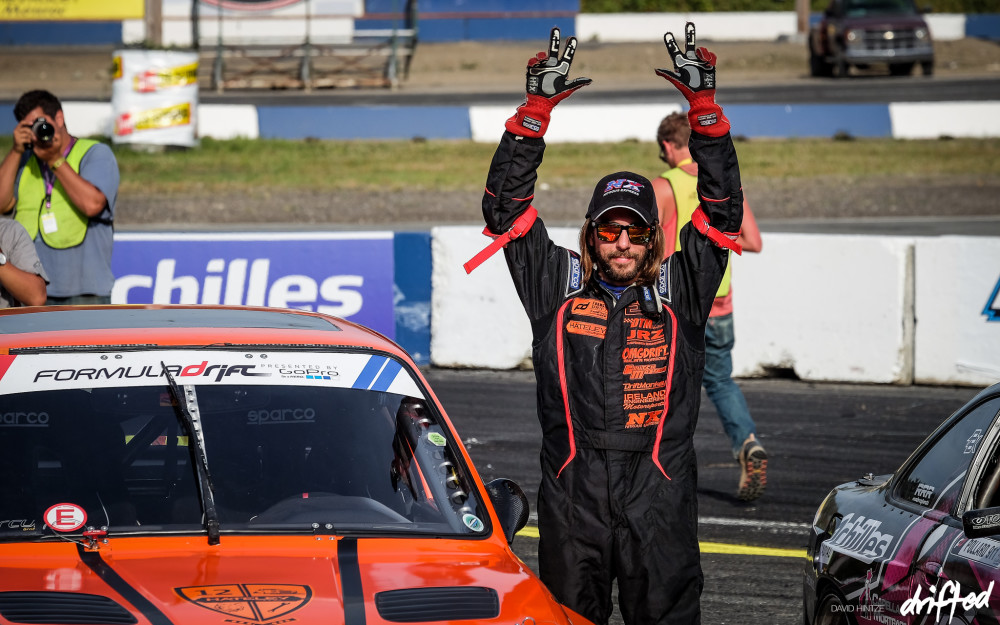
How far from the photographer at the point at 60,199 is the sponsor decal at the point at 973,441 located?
4.86 metres

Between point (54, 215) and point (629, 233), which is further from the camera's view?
point (54, 215)

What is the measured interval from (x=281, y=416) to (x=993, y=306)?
786 centimetres

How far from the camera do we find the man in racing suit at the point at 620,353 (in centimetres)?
Result: 399

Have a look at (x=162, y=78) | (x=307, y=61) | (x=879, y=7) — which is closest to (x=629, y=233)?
(x=162, y=78)

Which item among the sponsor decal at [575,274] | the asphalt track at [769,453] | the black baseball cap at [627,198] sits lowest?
the asphalt track at [769,453]

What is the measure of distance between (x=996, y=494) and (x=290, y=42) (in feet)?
122

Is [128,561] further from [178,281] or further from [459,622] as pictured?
[178,281]

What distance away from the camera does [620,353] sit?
4.03 meters

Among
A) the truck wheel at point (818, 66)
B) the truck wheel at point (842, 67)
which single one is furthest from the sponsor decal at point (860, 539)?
the truck wheel at point (818, 66)

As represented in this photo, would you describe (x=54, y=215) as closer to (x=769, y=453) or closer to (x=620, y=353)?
(x=620, y=353)

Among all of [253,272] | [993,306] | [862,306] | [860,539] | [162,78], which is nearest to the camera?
[860,539]

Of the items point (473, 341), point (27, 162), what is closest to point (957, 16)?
point (473, 341)

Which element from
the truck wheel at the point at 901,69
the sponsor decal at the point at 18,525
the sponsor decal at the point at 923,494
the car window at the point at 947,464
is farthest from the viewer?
the truck wheel at the point at 901,69

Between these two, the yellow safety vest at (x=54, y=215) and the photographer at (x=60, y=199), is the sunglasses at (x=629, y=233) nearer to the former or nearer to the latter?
the photographer at (x=60, y=199)
